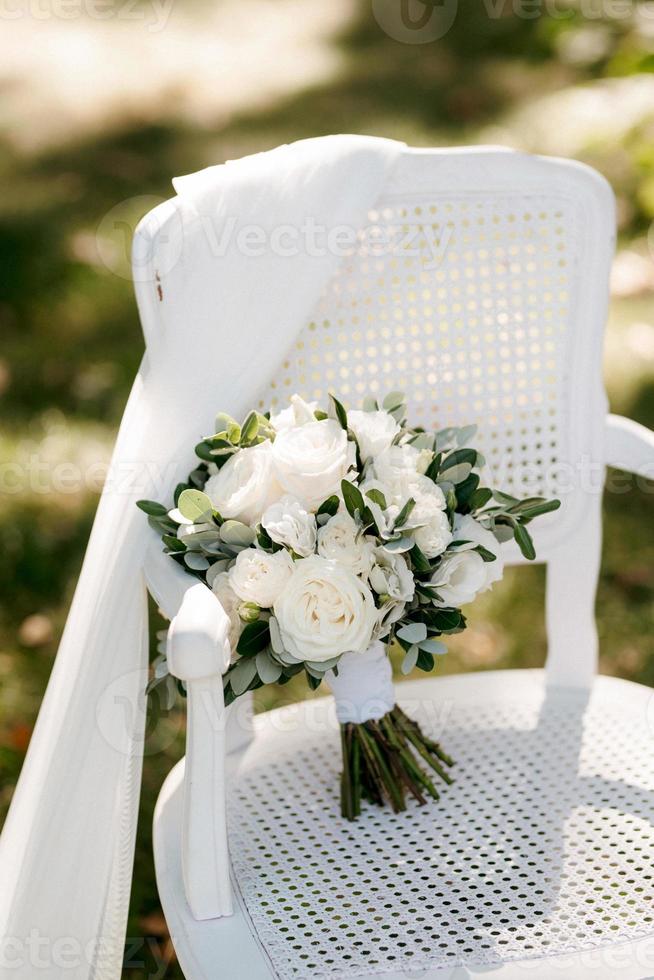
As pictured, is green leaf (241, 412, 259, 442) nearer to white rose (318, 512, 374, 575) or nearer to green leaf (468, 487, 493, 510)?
white rose (318, 512, 374, 575)

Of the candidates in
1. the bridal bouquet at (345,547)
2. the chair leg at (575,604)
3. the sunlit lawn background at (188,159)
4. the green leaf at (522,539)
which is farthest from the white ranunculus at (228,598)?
the sunlit lawn background at (188,159)

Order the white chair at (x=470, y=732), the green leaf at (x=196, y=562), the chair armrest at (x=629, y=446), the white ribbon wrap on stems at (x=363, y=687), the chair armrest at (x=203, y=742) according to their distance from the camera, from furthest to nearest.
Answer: the chair armrest at (x=629, y=446), the white ribbon wrap on stems at (x=363, y=687), the green leaf at (x=196, y=562), the white chair at (x=470, y=732), the chair armrest at (x=203, y=742)

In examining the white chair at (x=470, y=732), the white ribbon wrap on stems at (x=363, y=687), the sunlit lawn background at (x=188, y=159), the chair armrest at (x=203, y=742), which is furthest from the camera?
the sunlit lawn background at (x=188, y=159)

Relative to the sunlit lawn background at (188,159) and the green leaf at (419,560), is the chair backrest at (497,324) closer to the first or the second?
the green leaf at (419,560)

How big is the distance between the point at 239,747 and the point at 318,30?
482cm

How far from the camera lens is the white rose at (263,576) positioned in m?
1.34

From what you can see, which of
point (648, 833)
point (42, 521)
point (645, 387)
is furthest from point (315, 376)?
point (645, 387)

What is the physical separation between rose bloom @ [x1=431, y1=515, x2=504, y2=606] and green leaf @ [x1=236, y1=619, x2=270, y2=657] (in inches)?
8.1

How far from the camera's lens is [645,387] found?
3396 millimetres

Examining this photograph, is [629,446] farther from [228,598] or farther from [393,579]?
[228,598]

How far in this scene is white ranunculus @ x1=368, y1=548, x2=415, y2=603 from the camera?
4.46 feet

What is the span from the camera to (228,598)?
1.40 metres

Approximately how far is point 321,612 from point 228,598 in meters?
0.14

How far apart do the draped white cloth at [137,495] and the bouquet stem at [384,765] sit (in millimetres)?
277
